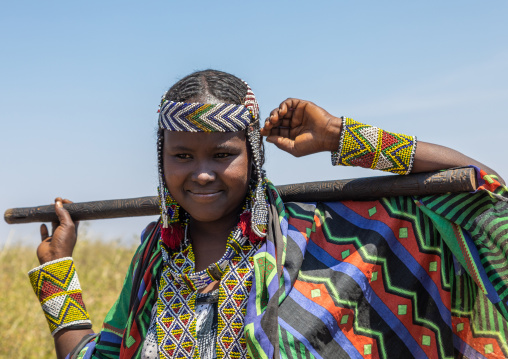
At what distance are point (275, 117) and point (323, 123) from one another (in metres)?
0.24

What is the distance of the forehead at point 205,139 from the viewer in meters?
2.82

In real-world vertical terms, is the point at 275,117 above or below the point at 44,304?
above

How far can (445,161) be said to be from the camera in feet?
8.85

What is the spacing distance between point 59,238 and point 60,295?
398 millimetres

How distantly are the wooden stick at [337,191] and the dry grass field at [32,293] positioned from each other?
2.95 m

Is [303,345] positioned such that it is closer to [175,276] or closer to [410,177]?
[175,276]

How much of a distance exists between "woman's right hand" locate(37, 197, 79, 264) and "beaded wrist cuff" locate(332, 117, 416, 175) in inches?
72.5

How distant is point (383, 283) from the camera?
2871 mm

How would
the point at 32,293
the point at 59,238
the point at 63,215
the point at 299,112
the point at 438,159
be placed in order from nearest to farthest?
the point at 438,159
the point at 299,112
the point at 59,238
the point at 63,215
the point at 32,293

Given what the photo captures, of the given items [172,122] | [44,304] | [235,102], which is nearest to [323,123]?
[235,102]

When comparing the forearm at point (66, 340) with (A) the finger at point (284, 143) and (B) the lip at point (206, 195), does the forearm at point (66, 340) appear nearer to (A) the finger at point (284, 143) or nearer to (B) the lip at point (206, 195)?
(B) the lip at point (206, 195)

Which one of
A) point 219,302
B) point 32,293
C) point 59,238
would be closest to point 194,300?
point 219,302

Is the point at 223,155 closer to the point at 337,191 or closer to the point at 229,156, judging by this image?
the point at 229,156

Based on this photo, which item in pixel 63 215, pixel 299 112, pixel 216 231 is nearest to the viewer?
pixel 299 112
